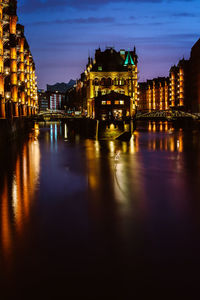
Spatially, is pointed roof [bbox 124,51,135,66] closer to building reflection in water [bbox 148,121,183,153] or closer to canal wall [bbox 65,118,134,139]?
building reflection in water [bbox 148,121,183,153]

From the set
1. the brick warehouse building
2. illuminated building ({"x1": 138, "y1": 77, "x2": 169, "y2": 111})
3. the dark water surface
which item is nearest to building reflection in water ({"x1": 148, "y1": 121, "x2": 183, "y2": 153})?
the dark water surface

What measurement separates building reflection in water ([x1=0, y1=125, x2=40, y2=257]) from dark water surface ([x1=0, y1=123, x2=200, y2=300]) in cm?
4

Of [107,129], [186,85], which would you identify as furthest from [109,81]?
[107,129]

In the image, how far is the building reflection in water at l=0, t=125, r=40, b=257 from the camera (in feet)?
38.7

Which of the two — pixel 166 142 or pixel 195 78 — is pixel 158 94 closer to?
pixel 195 78

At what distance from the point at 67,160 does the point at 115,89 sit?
93.0 metres

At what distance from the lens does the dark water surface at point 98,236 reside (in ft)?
27.5

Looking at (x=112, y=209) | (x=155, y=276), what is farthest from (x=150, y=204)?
(x=155, y=276)

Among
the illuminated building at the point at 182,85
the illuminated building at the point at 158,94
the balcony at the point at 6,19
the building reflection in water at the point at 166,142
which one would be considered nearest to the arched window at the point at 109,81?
the illuminated building at the point at 182,85

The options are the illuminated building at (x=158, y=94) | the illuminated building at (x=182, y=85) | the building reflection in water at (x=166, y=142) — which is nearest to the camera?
the building reflection in water at (x=166, y=142)

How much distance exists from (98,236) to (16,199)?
650 centimetres

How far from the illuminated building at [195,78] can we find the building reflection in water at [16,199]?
9092cm

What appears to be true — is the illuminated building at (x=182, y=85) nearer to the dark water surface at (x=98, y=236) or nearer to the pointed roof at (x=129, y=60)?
the pointed roof at (x=129, y=60)

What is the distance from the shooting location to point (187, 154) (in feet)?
120
